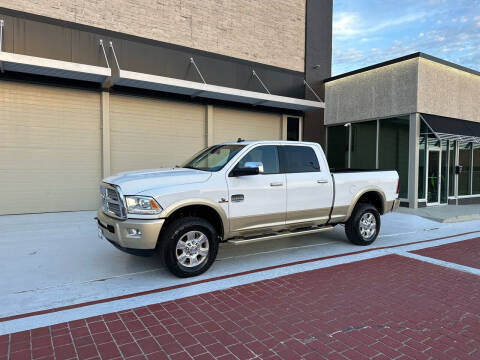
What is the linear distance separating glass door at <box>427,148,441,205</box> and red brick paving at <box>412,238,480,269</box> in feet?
19.7

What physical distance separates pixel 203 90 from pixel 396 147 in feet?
25.1

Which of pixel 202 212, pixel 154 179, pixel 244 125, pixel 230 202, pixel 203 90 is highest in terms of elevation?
pixel 203 90

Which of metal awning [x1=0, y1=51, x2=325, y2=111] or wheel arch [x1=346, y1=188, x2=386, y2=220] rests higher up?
metal awning [x1=0, y1=51, x2=325, y2=111]

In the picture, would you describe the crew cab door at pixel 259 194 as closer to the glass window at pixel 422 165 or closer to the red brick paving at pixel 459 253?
the red brick paving at pixel 459 253

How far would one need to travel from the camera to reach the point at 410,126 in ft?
41.3

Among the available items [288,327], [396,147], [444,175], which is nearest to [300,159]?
[288,327]

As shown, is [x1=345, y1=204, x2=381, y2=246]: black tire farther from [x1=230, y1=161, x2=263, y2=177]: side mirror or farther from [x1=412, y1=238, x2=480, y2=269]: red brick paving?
[x1=230, y1=161, x2=263, y2=177]: side mirror

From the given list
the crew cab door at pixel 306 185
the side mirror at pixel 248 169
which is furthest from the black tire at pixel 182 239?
the crew cab door at pixel 306 185

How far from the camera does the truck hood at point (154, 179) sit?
4.95 m

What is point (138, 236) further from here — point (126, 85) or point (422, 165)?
point (422, 165)

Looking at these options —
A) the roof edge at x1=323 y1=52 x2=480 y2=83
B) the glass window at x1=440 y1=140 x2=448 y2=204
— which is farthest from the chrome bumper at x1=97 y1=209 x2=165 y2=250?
the glass window at x1=440 y1=140 x2=448 y2=204

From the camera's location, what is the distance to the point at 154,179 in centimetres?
510

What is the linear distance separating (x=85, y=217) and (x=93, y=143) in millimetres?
2566

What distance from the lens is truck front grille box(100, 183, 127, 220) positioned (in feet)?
16.2
